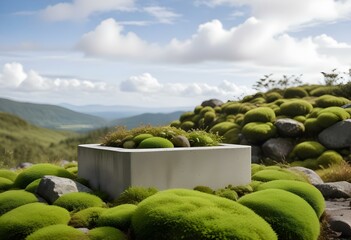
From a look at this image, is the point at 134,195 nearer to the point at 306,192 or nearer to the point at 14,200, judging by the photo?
the point at 14,200

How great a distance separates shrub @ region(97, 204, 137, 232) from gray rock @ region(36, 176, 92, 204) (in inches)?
80.5

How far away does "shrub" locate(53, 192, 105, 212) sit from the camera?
10047 millimetres

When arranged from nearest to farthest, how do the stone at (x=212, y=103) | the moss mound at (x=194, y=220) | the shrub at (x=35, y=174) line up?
1. the moss mound at (x=194, y=220)
2. the shrub at (x=35, y=174)
3. the stone at (x=212, y=103)

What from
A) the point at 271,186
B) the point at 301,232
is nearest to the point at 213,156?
the point at 271,186

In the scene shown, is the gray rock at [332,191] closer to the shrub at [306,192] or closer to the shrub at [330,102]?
the shrub at [306,192]

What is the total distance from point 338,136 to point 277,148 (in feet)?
8.78

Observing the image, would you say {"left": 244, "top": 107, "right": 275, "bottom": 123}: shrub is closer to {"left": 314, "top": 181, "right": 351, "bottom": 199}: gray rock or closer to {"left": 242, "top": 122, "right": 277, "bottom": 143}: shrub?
{"left": 242, "top": 122, "right": 277, "bottom": 143}: shrub

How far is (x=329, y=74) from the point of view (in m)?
31.9

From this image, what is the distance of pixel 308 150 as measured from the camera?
21125 millimetres

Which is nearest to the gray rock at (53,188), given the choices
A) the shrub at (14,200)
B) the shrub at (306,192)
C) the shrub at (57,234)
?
the shrub at (14,200)

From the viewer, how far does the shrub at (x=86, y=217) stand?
894 centimetres

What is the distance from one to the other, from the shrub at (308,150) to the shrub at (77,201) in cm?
1283

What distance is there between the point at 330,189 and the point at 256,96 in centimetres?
1972

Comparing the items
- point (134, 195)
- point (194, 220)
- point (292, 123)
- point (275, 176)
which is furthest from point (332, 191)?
point (292, 123)
